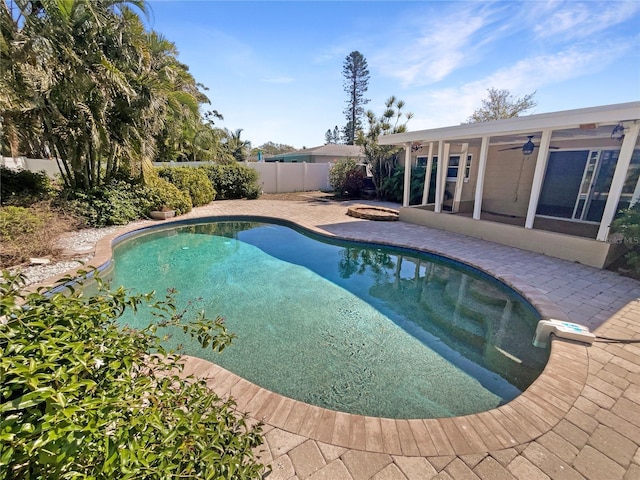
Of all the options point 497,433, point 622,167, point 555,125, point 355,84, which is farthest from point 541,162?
point 355,84

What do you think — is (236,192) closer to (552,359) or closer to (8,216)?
(8,216)

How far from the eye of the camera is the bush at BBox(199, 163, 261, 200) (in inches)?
620

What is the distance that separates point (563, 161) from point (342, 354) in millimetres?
11695

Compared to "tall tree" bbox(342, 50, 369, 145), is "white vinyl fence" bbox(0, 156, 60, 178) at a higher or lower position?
lower

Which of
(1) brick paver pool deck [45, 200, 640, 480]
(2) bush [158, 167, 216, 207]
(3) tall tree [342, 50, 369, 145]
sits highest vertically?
(3) tall tree [342, 50, 369, 145]

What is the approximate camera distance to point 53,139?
28.1ft

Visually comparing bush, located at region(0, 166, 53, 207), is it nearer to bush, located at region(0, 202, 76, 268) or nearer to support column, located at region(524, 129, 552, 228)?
bush, located at region(0, 202, 76, 268)

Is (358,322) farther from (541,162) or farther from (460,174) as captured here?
(460,174)

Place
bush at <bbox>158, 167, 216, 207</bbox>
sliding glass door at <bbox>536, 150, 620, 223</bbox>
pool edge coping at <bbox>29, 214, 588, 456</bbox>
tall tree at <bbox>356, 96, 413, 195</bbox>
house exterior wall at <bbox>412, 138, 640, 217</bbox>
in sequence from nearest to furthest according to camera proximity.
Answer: pool edge coping at <bbox>29, 214, 588, 456</bbox>
sliding glass door at <bbox>536, 150, 620, 223</bbox>
house exterior wall at <bbox>412, 138, 640, 217</bbox>
bush at <bbox>158, 167, 216, 207</bbox>
tall tree at <bbox>356, 96, 413, 195</bbox>

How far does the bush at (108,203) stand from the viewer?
9258mm

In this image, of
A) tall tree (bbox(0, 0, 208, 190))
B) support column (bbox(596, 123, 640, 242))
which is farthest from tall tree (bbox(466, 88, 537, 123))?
tall tree (bbox(0, 0, 208, 190))

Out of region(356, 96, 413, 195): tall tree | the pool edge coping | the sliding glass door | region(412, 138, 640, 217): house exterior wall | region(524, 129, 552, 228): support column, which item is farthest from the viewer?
region(356, 96, 413, 195): tall tree

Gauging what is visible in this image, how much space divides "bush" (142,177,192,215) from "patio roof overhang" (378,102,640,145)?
9.44 metres

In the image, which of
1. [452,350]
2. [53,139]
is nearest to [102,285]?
[452,350]
